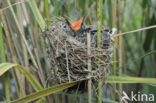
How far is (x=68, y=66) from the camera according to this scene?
1204mm

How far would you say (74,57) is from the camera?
118 centimetres

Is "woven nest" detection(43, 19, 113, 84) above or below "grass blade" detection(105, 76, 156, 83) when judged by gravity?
above

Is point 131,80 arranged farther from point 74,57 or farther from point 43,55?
point 43,55

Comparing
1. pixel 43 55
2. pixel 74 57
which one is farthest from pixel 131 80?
pixel 43 55

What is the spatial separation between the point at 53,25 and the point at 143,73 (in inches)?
53.2

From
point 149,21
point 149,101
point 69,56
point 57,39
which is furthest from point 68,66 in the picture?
point 149,21

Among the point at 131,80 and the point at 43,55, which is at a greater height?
the point at 43,55

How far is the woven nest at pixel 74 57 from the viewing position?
1.17 metres

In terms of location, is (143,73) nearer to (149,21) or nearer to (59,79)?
(149,21)

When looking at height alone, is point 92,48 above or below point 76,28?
below

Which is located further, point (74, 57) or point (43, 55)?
point (43, 55)

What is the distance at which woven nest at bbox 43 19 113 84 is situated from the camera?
1.17 m

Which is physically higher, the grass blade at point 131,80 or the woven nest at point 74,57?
the woven nest at point 74,57

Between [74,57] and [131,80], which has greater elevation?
[74,57]
